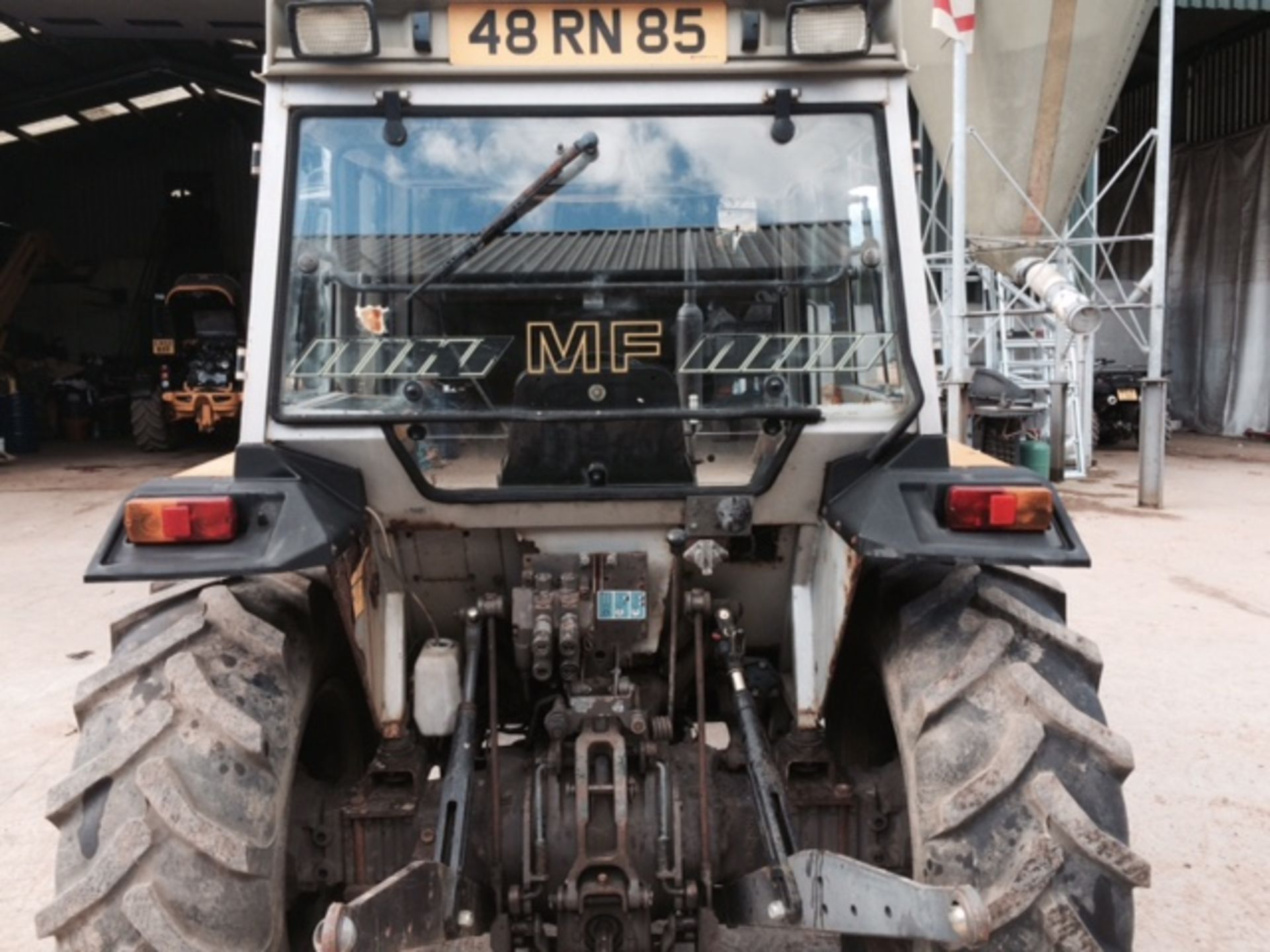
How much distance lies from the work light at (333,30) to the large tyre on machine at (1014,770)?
1.71 m

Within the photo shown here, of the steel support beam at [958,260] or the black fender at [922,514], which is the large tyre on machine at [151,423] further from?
the black fender at [922,514]

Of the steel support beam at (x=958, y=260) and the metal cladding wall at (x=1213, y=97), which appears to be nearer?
the steel support beam at (x=958, y=260)

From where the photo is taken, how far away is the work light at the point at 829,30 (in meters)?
2.52

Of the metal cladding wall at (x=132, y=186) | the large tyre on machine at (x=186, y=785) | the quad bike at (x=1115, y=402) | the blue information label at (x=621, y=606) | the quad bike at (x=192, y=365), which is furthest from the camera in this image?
the metal cladding wall at (x=132, y=186)

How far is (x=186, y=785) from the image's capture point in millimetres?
2195

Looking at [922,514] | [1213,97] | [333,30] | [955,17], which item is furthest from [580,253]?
[1213,97]

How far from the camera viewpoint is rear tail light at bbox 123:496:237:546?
7.80 feet

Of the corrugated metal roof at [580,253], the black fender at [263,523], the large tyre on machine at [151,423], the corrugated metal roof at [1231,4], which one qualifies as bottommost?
the large tyre on machine at [151,423]

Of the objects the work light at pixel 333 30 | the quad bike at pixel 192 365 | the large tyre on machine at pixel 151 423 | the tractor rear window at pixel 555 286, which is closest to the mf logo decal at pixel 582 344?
the tractor rear window at pixel 555 286

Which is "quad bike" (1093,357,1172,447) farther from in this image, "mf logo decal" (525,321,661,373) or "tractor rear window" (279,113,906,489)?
"mf logo decal" (525,321,661,373)

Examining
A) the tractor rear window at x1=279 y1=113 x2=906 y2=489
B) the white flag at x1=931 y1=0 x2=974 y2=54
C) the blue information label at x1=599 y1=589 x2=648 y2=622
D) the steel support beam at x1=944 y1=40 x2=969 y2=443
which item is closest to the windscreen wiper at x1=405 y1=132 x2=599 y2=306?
the tractor rear window at x1=279 y1=113 x2=906 y2=489

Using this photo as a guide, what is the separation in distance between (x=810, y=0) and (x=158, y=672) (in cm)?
196

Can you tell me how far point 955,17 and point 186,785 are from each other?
9.38m

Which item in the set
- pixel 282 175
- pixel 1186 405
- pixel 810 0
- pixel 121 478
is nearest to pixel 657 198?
pixel 810 0
